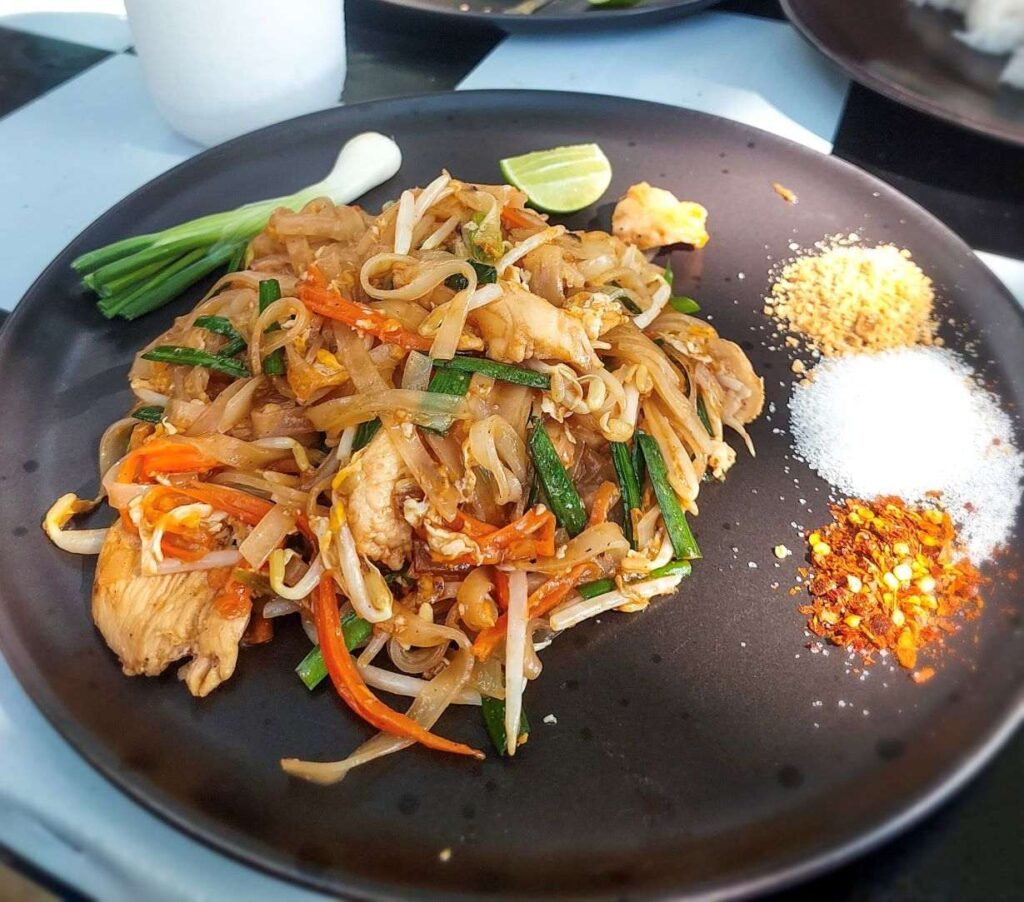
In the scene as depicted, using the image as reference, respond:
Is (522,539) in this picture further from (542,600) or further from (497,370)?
(497,370)

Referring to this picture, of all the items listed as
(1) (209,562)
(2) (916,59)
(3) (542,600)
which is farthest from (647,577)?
(2) (916,59)

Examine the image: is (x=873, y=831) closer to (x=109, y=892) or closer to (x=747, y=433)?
(x=747, y=433)

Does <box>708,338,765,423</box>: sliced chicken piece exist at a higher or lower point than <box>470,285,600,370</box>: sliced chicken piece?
lower

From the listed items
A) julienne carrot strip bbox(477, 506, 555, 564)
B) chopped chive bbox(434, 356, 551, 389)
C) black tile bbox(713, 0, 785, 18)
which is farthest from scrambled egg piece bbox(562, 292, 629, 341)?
black tile bbox(713, 0, 785, 18)

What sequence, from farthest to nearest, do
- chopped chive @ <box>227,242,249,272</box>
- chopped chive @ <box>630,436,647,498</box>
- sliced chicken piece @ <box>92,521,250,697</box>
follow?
chopped chive @ <box>227,242,249,272</box> → chopped chive @ <box>630,436,647,498</box> → sliced chicken piece @ <box>92,521,250,697</box>

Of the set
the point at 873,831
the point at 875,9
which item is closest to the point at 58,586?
the point at 873,831

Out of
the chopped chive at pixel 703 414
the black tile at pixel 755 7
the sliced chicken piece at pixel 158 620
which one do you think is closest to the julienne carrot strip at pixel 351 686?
the sliced chicken piece at pixel 158 620

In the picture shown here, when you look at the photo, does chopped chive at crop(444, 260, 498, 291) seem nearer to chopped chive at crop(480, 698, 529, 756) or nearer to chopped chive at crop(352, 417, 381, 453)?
chopped chive at crop(352, 417, 381, 453)
